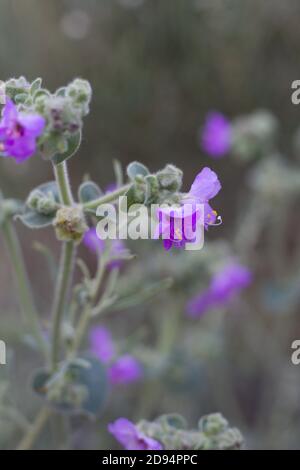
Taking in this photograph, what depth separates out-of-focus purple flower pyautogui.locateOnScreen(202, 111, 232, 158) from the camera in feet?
10.8

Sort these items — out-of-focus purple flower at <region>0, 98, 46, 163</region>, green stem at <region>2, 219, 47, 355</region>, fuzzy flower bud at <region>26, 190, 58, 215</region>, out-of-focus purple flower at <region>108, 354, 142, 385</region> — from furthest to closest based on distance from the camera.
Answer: out-of-focus purple flower at <region>108, 354, 142, 385</region> → green stem at <region>2, 219, 47, 355</region> → fuzzy flower bud at <region>26, 190, 58, 215</region> → out-of-focus purple flower at <region>0, 98, 46, 163</region>

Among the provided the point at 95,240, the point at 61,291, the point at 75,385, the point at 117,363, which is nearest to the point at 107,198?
the point at 61,291

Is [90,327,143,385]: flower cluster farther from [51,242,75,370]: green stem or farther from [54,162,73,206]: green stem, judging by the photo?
[54,162,73,206]: green stem

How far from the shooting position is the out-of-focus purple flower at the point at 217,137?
3.30 metres

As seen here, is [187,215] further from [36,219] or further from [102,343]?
[102,343]

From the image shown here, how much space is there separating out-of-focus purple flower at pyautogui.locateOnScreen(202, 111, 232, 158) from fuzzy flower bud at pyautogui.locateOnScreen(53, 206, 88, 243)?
2.01 m

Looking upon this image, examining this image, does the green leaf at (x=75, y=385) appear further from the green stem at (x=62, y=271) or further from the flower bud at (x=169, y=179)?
the flower bud at (x=169, y=179)

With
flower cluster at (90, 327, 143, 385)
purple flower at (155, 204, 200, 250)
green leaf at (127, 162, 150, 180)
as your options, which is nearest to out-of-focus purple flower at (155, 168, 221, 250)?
purple flower at (155, 204, 200, 250)

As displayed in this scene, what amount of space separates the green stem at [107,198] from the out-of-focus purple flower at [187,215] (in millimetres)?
98

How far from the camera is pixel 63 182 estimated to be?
4.56 feet

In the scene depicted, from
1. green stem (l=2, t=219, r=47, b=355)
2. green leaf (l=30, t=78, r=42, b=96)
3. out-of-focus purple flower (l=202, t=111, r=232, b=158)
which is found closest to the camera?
green leaf (l=30, t=78, r=42, b=96)
